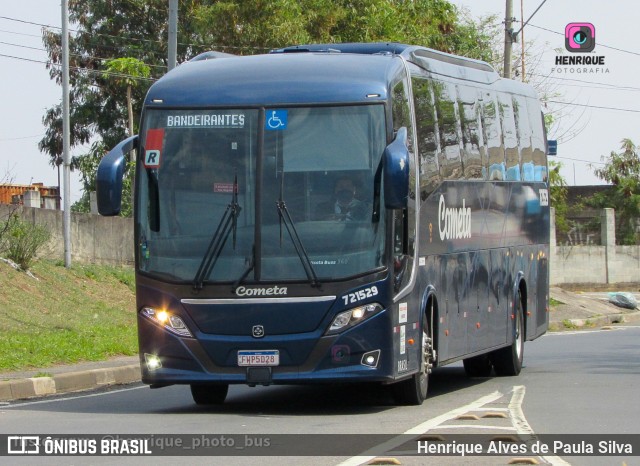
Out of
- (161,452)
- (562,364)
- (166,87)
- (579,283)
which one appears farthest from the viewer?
(579,283)

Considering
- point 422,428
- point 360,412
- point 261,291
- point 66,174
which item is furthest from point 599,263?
point 422,428

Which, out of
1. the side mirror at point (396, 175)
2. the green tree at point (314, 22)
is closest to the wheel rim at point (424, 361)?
the side mirror at point (396, 175)

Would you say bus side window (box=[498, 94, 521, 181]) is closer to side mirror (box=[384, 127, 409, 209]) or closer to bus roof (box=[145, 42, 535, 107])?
bus roof (box=[145, 42, 535, 107])

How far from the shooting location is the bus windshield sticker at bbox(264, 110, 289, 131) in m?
12.8

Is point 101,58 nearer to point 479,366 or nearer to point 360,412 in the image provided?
point 479,366

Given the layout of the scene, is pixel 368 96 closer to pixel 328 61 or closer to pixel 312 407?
pixel 328 61

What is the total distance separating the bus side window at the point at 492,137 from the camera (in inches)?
682

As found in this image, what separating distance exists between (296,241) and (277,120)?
1246mm

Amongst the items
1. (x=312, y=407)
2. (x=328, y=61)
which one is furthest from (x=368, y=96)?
(x=312, y=407)

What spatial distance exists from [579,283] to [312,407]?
37.2 metres

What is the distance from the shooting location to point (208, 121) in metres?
13.0

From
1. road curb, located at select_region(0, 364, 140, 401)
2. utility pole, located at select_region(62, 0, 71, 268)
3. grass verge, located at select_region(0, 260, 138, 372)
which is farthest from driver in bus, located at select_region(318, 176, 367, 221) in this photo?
utility pole, located at select_region(62, 0, 71, 268)

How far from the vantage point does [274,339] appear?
12.6 meters

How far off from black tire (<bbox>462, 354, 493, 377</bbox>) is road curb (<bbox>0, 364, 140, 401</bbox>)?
4811mm
